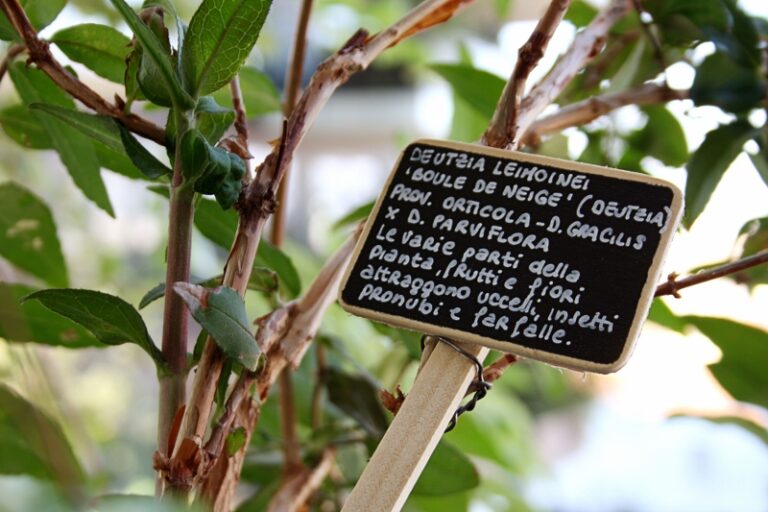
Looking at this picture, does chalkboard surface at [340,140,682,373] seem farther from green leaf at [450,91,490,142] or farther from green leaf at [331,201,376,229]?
green leaf at [450,91,490,142]

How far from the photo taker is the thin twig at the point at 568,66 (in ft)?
1.83

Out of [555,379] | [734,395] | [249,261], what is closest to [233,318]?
[249,261]

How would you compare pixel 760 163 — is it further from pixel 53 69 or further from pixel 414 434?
pixel 53 69

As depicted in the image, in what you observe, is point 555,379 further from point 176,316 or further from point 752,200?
point 176,316

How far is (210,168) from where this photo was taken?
439mm

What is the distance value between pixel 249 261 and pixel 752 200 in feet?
1.50

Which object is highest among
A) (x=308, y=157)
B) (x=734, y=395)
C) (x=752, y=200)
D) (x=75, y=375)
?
(x=308, y=157)

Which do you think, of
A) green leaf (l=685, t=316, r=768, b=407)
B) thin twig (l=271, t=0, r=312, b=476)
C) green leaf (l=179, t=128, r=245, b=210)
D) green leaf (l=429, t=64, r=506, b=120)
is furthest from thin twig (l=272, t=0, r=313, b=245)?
green leaf (l=685, t=316, r=768, b=407)

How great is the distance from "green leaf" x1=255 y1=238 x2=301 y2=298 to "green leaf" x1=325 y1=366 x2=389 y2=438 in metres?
0.09

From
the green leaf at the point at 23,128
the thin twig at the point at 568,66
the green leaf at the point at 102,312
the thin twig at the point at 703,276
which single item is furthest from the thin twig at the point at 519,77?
the green leaf at the point at 23,128

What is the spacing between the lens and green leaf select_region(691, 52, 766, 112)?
0.64 meters

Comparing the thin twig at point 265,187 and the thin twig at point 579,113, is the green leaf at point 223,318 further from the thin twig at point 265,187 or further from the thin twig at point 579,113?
the thin twig at point 579,113

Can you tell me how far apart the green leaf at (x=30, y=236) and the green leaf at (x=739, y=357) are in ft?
1.54

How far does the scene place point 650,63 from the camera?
0.69 meters
